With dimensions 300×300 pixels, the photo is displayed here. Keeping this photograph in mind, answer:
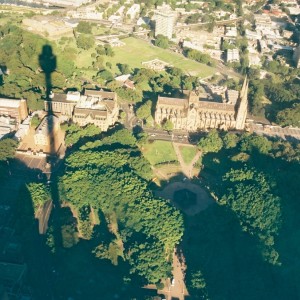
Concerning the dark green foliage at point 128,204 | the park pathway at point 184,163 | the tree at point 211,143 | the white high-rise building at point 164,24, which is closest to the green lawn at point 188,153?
the park pathway at point 184,163

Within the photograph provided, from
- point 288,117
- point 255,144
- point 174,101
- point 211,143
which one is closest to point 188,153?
point 211,143

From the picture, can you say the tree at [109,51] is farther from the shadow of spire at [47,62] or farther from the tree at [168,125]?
the tree at [168,125]

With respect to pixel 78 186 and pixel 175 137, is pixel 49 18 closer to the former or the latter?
pixel 175 137

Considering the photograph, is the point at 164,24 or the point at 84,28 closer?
the point at 84,28

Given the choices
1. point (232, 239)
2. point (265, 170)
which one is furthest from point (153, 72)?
point (232, 239)

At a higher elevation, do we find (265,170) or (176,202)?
(265,170)

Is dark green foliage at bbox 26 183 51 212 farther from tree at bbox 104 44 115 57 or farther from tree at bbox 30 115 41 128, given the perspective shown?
tree at bbox 104 44 115 57

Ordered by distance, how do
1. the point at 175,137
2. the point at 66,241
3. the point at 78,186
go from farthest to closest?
the point at 175,137
the point at 78,186
the point at 66,241

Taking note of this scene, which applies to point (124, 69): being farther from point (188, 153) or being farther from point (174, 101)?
point (188, 153)
